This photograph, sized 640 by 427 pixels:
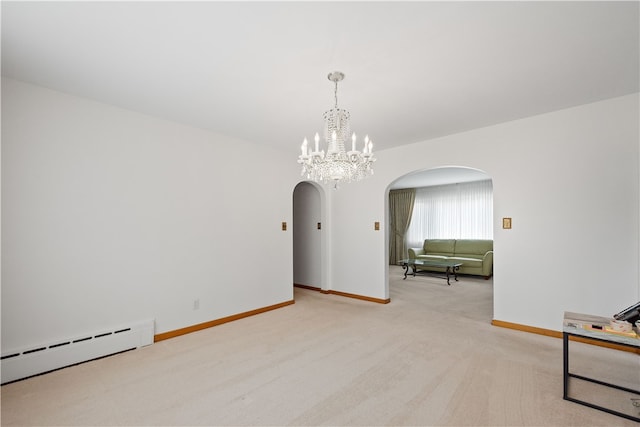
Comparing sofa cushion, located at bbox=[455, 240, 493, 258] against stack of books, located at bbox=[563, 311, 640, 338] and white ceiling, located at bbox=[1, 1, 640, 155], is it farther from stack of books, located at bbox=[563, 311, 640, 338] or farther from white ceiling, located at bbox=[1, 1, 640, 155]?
stack of books, located at bbox=[563, 311, 640, 338]

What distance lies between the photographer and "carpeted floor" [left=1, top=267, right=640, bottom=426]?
197cm

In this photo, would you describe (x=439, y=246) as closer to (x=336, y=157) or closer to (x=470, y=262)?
(x=470, y=262)

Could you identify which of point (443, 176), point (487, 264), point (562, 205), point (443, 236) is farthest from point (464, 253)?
point (562, 205)

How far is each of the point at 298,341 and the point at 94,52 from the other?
10.5 ft

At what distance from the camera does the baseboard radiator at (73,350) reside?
2.44 meters

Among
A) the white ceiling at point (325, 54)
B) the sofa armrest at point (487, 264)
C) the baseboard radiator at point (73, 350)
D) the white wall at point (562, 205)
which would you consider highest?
the white ceiling at point (325, 54)

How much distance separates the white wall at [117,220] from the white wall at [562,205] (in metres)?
3.21

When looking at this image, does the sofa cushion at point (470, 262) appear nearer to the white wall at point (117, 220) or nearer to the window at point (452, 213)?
the window at point (452, 213)

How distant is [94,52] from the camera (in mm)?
2117

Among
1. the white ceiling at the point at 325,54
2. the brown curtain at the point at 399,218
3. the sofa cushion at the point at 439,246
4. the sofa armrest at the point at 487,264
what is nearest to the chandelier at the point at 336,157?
the white ceiling at the point at 325,54

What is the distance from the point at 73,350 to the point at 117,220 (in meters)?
1.28

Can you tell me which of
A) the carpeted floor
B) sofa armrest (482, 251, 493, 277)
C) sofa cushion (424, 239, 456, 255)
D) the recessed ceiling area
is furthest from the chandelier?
sofa cushion (424, 239, 456, 255)

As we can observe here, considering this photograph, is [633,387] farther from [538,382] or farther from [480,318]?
[480,318]

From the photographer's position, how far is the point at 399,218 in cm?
981
